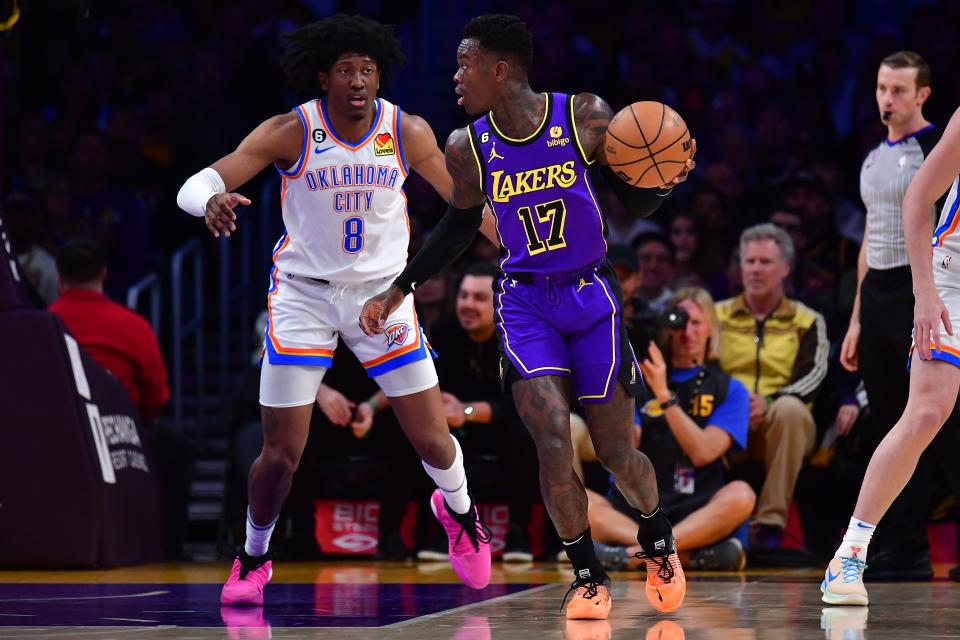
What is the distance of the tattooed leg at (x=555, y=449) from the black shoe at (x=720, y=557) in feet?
7.92

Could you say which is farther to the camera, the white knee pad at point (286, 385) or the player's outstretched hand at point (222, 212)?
the white knee pad at point (286, 385)

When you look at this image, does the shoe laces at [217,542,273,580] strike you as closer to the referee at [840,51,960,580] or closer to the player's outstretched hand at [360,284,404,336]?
the player's outstretched hand at [360,284,404,336]

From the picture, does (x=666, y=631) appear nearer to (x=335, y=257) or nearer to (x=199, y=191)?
(x=335, y=257)

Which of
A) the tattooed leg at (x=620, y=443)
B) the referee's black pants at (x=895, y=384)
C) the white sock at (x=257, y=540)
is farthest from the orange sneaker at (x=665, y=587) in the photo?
the referee's black pants at (x=895, y=384)

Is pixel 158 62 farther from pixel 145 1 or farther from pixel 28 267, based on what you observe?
pixel 28 267

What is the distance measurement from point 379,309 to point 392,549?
3.04m

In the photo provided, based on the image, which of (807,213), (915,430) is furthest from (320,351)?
(807,213)

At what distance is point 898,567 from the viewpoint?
644cm

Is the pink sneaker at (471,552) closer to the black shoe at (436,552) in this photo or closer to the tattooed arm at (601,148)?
the tattooed arm at (601,148)

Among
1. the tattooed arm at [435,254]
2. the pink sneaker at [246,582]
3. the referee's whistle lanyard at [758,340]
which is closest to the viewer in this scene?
the tattooed arm at [435,254]

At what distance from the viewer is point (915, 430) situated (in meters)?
4.75

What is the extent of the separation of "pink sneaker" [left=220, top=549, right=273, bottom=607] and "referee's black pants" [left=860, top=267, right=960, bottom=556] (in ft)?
9.25

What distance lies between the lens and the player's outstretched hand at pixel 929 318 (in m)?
4.61

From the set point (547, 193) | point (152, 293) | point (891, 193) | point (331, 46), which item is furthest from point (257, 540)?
point (152, 293)
